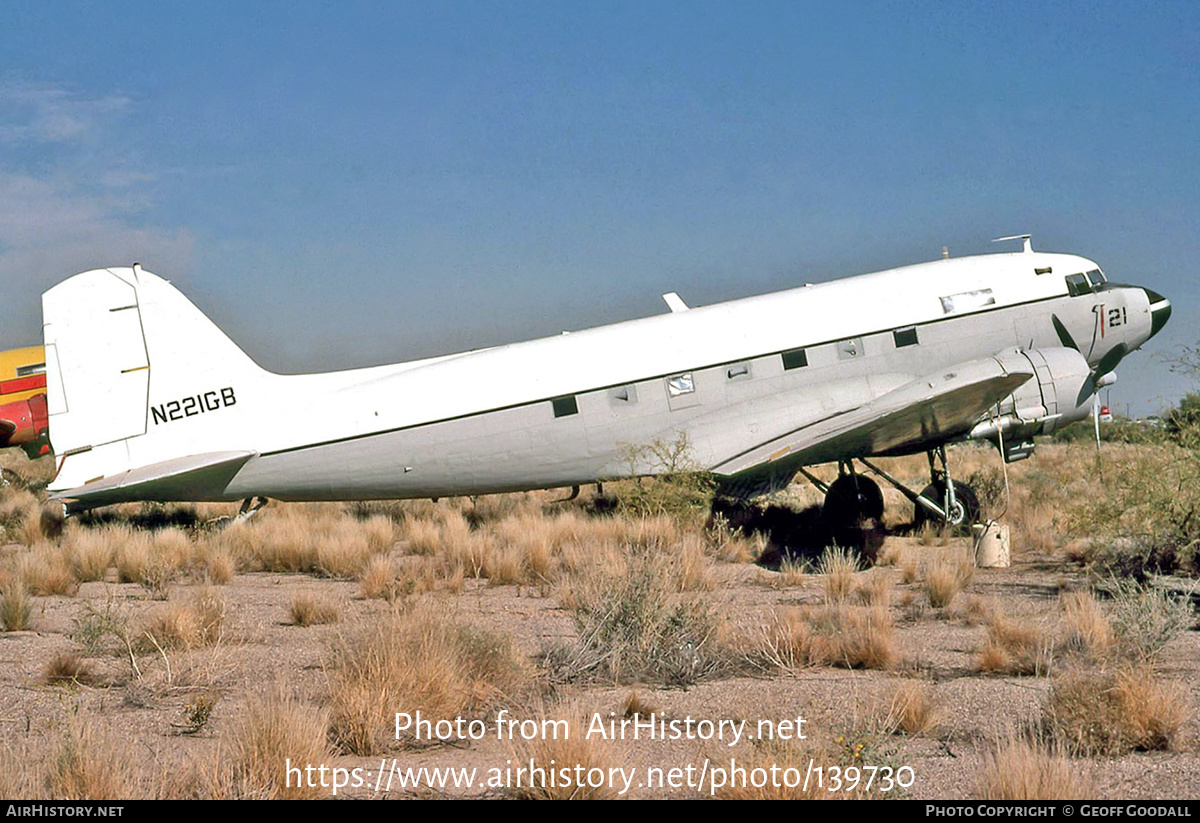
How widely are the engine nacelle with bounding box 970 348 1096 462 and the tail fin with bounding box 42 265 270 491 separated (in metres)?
11.2

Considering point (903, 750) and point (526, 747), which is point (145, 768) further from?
point (903, 750)

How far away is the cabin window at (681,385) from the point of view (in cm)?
1667

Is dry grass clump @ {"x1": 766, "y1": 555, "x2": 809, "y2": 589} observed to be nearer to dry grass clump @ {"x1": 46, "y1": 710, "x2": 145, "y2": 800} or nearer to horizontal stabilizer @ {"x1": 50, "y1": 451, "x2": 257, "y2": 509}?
horizontal stabilizer @ {"x1": 50, "y1": 451, "x2": 257, "y2": 509}

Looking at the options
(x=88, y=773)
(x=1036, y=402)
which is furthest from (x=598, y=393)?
(x=88, y=773)

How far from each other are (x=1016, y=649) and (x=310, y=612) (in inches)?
279

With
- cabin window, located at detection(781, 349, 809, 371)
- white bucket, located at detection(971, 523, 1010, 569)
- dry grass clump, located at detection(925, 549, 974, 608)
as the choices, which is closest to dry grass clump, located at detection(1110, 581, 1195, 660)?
dry grass clump, located at detection(925, 549, 974, 608)

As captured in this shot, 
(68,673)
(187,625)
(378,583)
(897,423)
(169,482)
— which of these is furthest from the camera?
(897,423)

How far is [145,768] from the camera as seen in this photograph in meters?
6.36

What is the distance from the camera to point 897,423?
1532cm

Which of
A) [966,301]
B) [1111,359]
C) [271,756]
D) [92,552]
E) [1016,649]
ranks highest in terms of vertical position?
[966,301]

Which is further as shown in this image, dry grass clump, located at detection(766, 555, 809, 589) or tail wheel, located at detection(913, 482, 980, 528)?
tail wheel, located at detection(913, 482, 980, 528)

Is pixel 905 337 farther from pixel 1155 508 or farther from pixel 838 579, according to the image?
pixel 838 579

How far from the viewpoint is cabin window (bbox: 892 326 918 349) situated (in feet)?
56.4
